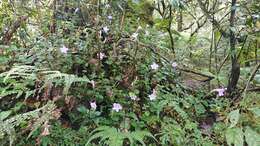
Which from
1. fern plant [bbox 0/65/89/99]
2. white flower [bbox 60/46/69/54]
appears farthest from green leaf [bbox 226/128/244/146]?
white flower [bbox 60/46/69/54]

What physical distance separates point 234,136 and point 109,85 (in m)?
0.75

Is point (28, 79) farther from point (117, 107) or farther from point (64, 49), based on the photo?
point (117, 107)

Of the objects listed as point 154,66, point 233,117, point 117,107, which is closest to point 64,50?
point 117,107

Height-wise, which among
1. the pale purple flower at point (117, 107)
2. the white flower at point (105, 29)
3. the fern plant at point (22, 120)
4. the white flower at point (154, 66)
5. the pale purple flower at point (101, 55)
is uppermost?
the white flower at point (105, 29)

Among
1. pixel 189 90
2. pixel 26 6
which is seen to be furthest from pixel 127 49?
pixel 26 6

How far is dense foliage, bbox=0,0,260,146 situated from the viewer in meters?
1.82

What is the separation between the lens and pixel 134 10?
3.12 meters

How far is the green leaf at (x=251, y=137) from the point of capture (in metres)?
1.83

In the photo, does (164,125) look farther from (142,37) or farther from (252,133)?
(142,37)

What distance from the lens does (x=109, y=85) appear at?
6.88 feet

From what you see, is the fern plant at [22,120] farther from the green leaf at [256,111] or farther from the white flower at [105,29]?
the green leaf at [256,111]

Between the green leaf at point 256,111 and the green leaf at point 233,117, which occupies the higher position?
the green leaf at point 256,111

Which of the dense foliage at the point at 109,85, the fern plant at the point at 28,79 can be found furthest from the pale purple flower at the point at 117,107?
the fern plant at the point at 28,79

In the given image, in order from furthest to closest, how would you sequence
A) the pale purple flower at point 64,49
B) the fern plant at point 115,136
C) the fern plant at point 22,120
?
the pale purple flower at point 64,49 → the fern plant at point 115,136 → the fern plant at point 22,120
